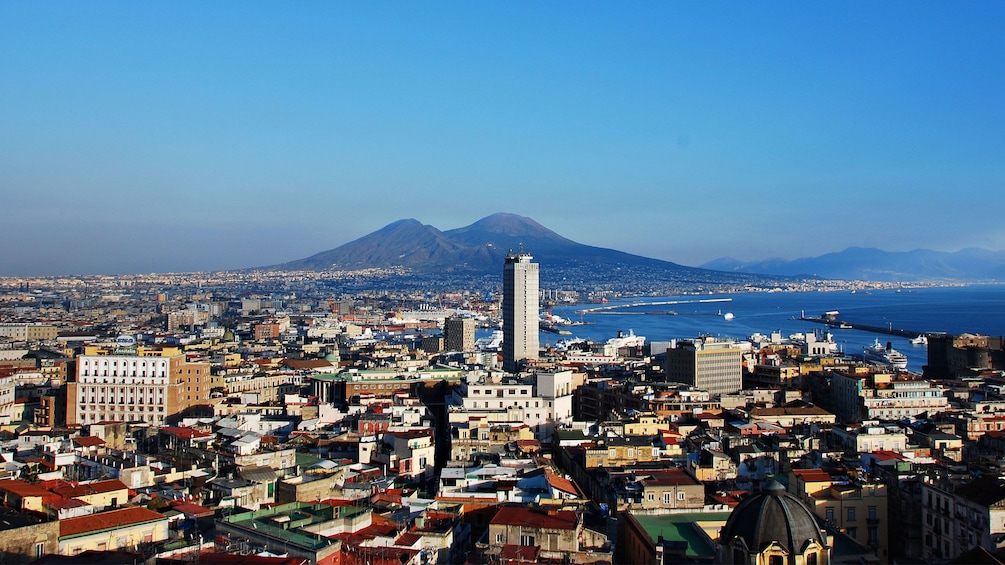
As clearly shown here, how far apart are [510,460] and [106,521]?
880 centimetres

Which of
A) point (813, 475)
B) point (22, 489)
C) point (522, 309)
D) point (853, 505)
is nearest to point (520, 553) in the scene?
point (813, 475)

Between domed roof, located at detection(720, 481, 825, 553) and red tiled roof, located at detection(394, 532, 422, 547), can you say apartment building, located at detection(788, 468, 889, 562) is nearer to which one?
domed roof, located at detection(720, 481, 825, 553)

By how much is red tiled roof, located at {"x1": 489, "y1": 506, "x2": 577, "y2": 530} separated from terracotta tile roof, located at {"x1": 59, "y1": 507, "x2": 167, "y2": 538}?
441 centimetres

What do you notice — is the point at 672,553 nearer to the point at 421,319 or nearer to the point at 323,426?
the point at 323,426

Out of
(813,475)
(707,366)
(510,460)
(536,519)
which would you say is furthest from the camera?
(707,366)

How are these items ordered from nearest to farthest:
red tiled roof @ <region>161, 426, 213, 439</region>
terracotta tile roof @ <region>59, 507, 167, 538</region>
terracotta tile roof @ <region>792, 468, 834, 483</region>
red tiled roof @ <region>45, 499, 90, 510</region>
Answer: terracotta tile roof @ <region>59, 507, 167, 538</region> → red tiled roof @ <region>45, 499, 90, 510</region> → terracotta tile roof @ <region>792, 468, 834, 483</region> → red tiled roof @ <region>161, 426, 213, 439</region>

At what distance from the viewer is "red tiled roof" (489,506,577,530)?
41.6ft

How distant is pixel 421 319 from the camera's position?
372 ft

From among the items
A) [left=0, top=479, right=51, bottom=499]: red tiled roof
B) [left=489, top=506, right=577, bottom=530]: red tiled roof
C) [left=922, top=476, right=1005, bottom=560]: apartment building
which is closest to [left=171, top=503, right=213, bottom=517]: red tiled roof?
[left=0, top=479, right=51, bottom=499]: red tiled roof

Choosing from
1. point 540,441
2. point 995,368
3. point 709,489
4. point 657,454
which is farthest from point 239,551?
point 995,368

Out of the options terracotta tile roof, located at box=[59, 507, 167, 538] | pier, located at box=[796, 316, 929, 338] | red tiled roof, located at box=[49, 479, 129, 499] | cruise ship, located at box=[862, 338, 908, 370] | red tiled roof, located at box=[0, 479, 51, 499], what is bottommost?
cruise ship, located at box=[862, 338, 908, 370]

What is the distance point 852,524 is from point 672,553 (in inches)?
206

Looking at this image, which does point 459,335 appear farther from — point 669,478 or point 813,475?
point 813,475

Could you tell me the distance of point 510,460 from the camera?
63.7ft
